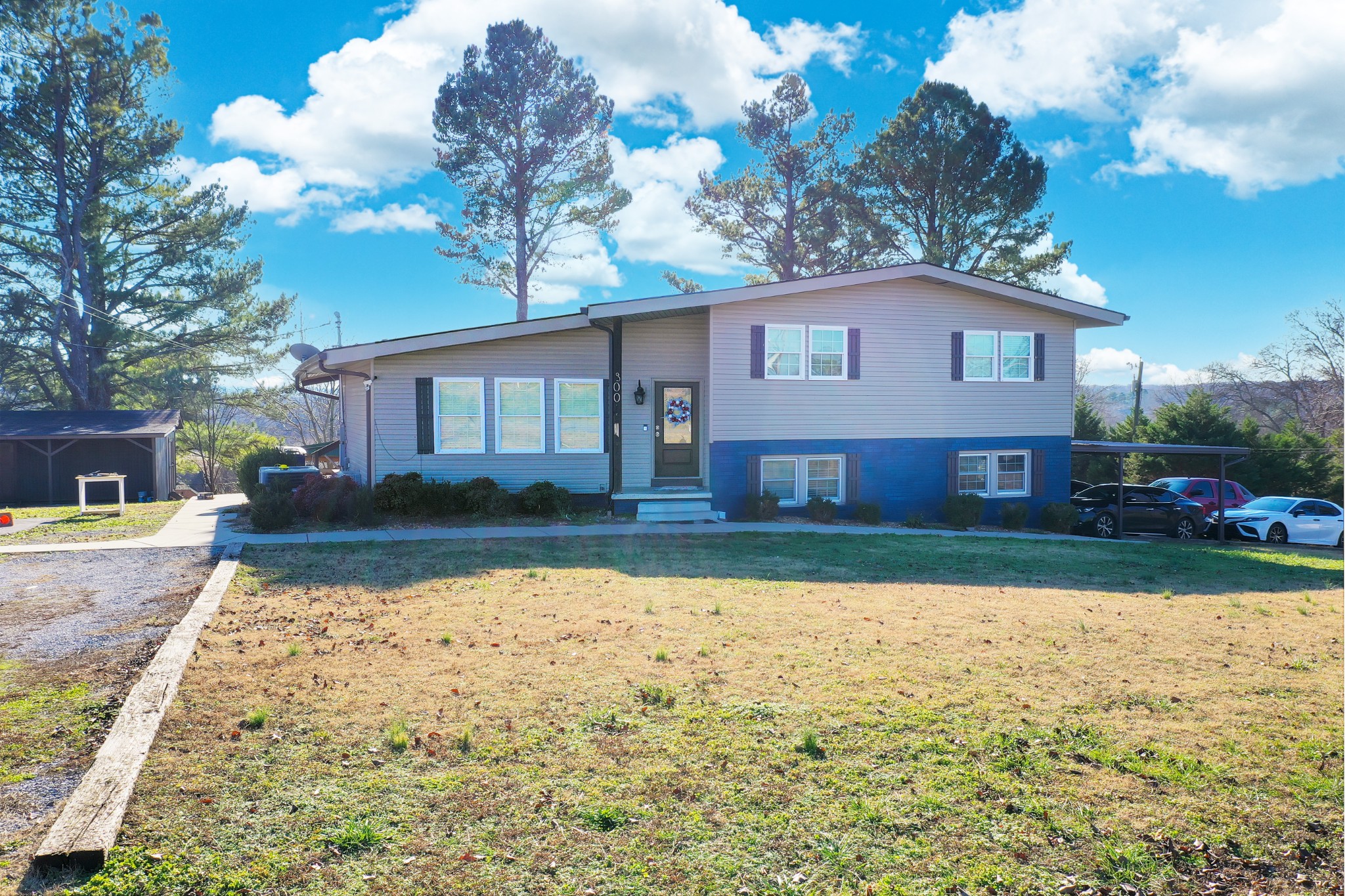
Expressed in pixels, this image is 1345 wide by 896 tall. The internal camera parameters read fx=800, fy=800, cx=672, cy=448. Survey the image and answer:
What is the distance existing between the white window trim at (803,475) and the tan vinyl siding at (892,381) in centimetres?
47

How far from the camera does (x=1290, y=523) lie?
18688mm

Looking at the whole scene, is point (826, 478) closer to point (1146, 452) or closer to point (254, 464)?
point (1146, 452)

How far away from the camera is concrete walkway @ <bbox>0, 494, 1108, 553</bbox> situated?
39.7ft

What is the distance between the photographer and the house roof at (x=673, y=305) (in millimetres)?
14891

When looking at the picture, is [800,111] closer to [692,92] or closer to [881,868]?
[692,92]

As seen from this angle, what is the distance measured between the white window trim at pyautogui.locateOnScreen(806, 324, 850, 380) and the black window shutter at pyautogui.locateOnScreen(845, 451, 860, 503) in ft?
5.73

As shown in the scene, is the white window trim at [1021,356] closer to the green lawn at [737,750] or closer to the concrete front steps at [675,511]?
the concrete front steps at [675,511]

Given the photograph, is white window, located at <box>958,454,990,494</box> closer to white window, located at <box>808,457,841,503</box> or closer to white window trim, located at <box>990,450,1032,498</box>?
white window trim, located at <box>990,450,1032,498</box>

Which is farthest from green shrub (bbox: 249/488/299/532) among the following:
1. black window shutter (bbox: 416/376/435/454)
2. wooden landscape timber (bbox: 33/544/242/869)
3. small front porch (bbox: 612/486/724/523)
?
wooden landscape timber (bbox: 33/544/242/869)

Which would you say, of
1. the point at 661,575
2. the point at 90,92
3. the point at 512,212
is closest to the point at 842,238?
the point at 512,212

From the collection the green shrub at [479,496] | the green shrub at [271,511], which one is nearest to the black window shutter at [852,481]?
the green shrub at [479,496]

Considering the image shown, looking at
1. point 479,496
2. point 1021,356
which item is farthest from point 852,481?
point 479,496

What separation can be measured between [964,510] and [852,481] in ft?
7.87

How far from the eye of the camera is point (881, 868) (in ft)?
10.8
